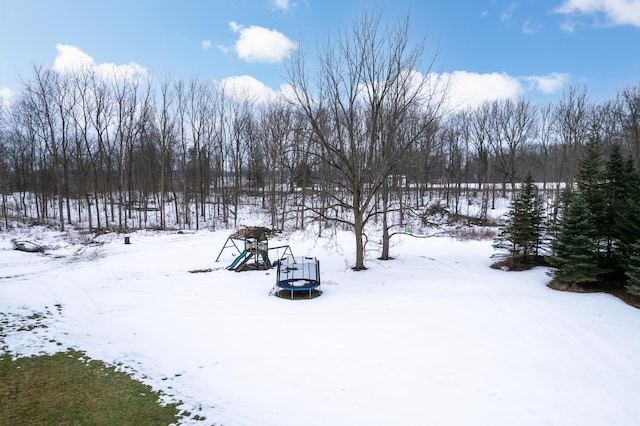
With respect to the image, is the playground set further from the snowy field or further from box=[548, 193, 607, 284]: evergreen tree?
box=[548, 193, 607, 284]: evergreen tree

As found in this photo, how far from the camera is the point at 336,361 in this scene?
651cm

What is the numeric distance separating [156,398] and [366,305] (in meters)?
5.84

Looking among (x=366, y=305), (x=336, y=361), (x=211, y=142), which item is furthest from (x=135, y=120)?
(x=336, y=361)

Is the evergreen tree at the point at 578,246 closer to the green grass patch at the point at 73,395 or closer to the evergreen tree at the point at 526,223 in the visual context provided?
the evergreen tree at the point at 526,223

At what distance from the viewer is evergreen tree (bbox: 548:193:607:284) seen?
409 inches

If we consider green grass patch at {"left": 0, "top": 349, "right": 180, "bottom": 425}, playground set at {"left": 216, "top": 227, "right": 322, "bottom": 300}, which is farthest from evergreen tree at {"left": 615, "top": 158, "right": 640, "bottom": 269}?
green grass patch at {"left": 0, "top": 349, "right": 180, "bottom": 425}

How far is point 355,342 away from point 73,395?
4.99 metres

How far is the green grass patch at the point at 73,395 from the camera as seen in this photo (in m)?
4.75

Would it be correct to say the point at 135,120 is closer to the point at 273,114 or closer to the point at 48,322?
the point at 273,114

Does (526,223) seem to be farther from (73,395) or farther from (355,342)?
(73,395)

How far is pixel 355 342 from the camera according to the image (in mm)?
7340

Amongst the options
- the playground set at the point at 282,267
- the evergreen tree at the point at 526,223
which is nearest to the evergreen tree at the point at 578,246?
the evergreen tree at the point at 526,223

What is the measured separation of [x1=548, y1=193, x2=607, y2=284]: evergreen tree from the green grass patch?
1138 cm

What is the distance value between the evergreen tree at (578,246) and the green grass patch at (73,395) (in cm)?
1138
